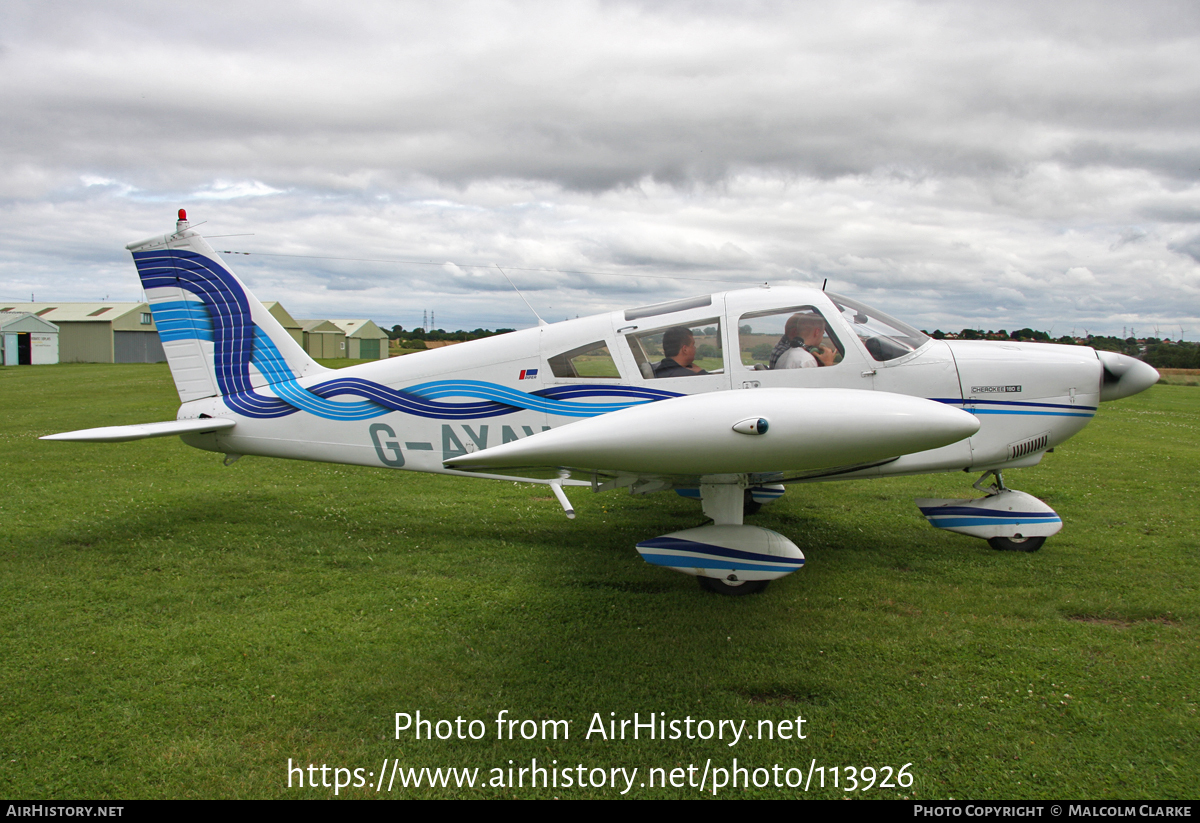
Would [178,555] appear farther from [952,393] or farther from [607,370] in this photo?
[952,393]

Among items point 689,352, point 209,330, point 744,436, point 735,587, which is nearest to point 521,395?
point 689,352

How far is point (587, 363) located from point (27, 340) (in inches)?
1863

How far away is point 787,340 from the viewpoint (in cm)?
512

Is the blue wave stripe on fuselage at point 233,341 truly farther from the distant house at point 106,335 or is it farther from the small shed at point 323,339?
the small shed at point 323,339

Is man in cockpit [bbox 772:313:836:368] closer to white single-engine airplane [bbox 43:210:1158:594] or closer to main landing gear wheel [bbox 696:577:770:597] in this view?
white single-engine airplane [bbox 43:210:1158:594]

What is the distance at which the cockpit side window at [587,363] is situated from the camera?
17.2 ft

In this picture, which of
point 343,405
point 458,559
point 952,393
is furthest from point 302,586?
point 952,393

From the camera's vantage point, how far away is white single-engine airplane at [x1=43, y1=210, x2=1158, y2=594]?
3488 millimetres

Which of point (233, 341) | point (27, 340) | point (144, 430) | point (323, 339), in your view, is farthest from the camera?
point (323, 339)

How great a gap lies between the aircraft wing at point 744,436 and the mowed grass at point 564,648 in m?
1.31

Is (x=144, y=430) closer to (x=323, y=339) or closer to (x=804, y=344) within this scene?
(x=804, y=344)

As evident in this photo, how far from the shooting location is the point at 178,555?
18.6 feet

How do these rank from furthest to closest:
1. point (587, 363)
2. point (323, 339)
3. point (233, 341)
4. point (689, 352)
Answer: point (323, 339) < point (233, 341) < point (587, 363) < point (689, 352)

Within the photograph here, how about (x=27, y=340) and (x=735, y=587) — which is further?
(x=27, y=340)
